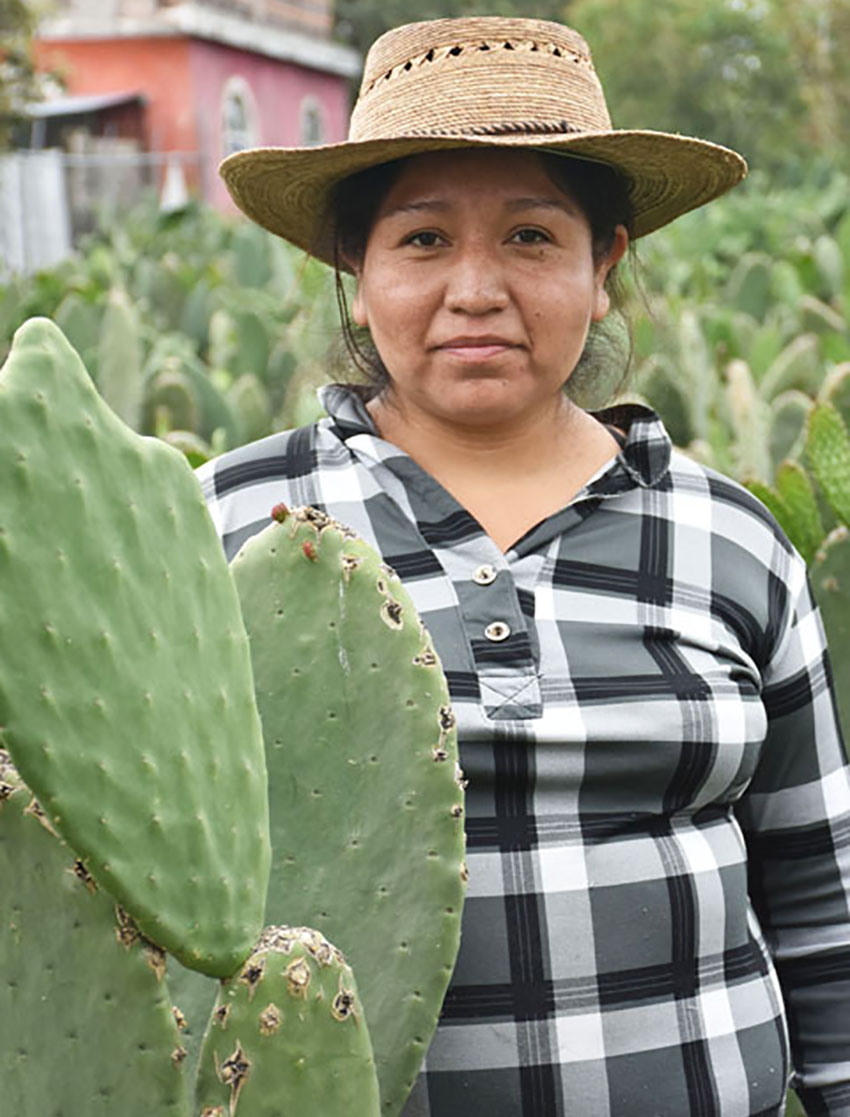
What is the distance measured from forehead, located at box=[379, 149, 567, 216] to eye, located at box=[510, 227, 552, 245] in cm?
4

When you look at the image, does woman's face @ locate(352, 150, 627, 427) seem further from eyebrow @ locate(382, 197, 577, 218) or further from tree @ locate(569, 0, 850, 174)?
tree @ locate(569, 0, 850, 174)

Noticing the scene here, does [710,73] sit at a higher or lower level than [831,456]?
higher

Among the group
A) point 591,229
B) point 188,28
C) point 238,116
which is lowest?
point 238,116

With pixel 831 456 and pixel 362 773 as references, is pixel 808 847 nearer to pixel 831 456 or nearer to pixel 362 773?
pixel 362 773

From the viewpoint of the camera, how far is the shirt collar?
6.79 ft

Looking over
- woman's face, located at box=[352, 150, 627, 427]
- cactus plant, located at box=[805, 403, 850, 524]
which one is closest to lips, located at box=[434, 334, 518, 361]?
woman's face, located at box=[352, 150, 627, 427]

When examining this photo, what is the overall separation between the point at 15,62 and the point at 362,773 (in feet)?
44.0

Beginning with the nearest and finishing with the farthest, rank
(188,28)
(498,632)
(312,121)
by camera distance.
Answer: (498,632)
(188,28)
(312,121)

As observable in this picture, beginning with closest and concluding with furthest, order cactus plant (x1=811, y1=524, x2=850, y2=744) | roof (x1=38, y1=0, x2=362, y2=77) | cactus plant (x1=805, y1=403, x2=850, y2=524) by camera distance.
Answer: cactus plant (x1=811, y1=524, x2=850, y2=744) → cactus plant (x1=805, y1=403, x2=850, y2=524) → roof (x1=38, y1=0, x2=362, y2=77)

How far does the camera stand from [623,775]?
187 cm

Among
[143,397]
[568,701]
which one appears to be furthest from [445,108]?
[143,397]

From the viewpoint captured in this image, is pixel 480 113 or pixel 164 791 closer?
pixel 164 791

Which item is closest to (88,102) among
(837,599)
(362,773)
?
(837,599)

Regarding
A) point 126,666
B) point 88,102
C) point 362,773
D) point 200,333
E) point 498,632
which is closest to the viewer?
point 126,666
